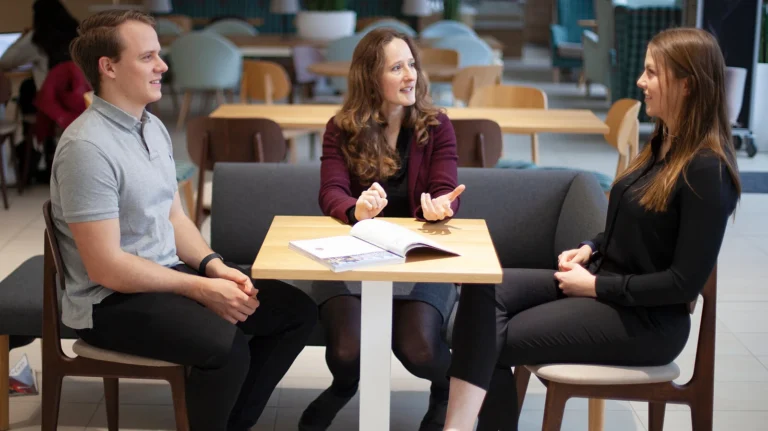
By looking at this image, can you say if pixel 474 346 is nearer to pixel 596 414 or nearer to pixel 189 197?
pixel 596 414

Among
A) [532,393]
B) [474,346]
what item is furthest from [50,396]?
[532,393]

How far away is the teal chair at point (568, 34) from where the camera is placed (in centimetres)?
1123

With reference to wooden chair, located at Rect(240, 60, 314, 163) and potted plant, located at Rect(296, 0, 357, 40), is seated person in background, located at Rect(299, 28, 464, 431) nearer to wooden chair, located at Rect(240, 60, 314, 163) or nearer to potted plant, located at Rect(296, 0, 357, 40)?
wooden chair, located at Rect(240, 60, 314, 163)

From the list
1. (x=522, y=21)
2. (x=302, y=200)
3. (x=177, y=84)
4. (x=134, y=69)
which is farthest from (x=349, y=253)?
(x=522, y=21)

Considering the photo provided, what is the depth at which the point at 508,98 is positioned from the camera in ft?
17.6

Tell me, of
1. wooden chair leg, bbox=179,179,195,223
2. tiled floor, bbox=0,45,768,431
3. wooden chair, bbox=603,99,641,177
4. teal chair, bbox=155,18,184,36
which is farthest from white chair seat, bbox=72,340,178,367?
teal chair, bbox=155,18,184,36

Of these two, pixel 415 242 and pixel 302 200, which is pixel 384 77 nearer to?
pixel 302 200

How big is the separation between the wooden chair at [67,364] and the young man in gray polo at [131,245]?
0.03 m

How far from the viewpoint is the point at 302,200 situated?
3.12 m

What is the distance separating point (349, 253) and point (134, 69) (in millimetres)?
721

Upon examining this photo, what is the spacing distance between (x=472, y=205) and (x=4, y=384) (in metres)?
1.52

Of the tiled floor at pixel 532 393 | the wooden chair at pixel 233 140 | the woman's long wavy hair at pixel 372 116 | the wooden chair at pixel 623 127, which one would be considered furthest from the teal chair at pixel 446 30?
the woman's long wavy hair at pixel 372 116

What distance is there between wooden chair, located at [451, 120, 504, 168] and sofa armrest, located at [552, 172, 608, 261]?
1.12 meters

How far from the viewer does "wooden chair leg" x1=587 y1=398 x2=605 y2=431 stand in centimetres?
262
